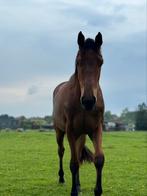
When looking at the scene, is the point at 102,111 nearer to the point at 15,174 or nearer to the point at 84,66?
the point at 84,66

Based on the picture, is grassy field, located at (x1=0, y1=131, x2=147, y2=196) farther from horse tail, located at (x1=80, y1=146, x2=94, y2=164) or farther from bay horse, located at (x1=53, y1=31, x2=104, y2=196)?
bay horse, located at (x1=53, y1=31, x2=104, y2=196)

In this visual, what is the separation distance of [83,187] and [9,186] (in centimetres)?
170

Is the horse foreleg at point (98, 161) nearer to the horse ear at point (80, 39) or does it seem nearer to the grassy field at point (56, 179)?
the grassy field at point (56, 179)

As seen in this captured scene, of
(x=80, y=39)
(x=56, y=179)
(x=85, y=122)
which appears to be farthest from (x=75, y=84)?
(x=56, y=179)

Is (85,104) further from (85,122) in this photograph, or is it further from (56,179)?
(56,179)

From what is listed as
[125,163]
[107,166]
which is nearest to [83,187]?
[107,166]

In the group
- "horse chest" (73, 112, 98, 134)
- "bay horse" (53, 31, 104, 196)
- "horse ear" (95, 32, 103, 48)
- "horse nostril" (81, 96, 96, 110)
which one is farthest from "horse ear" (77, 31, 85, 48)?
"horse chest" (73, 112, 98, 134)

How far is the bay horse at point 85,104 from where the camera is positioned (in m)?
7.63

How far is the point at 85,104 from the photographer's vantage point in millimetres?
7406

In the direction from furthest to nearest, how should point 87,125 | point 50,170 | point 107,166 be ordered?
1. point 107,166
2. point 50,170
3. point 87,125

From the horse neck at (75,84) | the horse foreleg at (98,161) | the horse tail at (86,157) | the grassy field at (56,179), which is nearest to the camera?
the horse foreleg at (98,161)

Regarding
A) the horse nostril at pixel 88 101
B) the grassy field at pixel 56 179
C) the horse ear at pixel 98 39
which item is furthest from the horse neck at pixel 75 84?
the grassy field at pixel 56 179

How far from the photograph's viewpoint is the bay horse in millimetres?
7633

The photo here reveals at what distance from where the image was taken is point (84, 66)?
787cm
